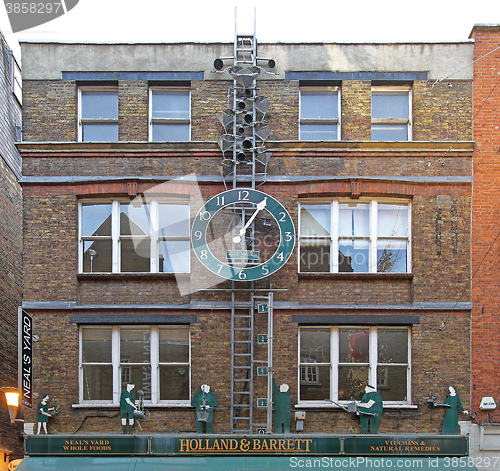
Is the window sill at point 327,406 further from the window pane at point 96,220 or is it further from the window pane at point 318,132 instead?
the window pane at point 318,132

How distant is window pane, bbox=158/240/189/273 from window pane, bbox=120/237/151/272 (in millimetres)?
305

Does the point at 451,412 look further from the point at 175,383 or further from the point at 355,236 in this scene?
the point at 175,383

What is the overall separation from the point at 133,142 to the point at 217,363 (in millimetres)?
5430

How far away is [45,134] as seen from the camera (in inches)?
Result: 477

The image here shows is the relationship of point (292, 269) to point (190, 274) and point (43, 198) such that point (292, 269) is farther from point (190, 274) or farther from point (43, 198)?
point (43, 198)

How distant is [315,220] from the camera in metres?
12.1

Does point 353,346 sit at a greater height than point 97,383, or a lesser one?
greater

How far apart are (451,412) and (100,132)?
10.4 metres

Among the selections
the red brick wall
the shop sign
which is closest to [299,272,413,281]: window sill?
the red brick wall

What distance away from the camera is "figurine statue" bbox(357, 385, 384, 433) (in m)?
11.3

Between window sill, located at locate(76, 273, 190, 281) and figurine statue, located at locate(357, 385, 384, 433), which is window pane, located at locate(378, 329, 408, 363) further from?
window sill, located at locate(76, 273, 190, 281)

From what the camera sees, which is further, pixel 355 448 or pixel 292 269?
pixel 292 269

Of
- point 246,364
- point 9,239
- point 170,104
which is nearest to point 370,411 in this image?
point 246,364

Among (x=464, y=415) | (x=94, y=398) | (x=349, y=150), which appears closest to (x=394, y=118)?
(x=349, y=150)
